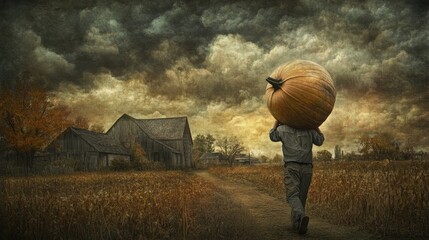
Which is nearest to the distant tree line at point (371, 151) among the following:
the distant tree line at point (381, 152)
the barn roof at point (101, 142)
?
the distant tree line at point (381, 152)

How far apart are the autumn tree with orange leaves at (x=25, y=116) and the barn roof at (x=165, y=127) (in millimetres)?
18988

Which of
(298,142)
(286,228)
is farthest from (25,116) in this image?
(298,142)

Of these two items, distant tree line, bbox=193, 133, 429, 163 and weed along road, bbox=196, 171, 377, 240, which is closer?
weed along road, bbox=196, 171, 377, 240

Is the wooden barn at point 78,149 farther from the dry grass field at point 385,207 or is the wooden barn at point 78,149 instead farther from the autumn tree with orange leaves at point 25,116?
the dry grass field at point 385,207

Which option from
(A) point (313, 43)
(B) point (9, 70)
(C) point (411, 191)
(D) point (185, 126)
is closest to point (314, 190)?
(C) point (411, 191)

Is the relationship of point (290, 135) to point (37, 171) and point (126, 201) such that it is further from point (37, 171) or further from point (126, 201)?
point (37, 171)

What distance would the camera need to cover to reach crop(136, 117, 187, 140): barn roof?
51.9m

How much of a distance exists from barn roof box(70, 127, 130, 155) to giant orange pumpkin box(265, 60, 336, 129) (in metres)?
32.7

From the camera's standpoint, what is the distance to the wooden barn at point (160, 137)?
4606cm

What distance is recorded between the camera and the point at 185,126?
176 feet

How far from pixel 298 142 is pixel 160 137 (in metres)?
46.0

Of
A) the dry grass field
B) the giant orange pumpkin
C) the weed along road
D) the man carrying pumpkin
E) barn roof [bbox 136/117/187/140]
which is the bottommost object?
the weed along road

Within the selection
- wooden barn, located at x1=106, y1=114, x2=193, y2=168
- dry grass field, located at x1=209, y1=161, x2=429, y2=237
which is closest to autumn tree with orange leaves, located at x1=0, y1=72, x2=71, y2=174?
wooden barn, located at x1=106, y1=114, x2=193, y2=168

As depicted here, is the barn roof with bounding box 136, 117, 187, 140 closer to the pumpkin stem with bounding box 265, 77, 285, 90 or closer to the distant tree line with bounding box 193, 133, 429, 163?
the distant tree line with bounding box 193, 133, 429, 163
